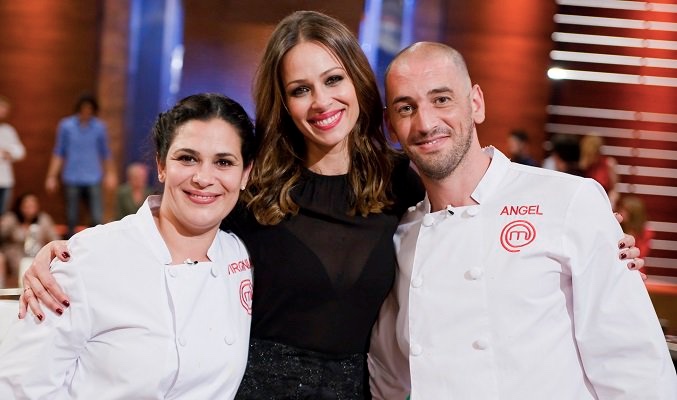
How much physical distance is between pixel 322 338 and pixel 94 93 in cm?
829

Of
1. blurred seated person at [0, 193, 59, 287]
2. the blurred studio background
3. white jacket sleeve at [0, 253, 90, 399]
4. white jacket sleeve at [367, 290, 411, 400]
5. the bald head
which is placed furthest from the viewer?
the blurred studio background

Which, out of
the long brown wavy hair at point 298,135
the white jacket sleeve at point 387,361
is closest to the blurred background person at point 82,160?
the long brown wavy hair at point 298,135

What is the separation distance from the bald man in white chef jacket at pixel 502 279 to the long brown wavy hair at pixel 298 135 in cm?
22

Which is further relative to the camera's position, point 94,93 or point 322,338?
point 94,93

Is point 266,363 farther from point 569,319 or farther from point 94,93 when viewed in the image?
point 94,93

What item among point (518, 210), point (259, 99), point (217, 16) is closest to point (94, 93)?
point (217, 16)

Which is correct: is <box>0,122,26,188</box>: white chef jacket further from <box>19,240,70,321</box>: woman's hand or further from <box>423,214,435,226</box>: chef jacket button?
<box>423,214,435,226</box>: chef jacket button

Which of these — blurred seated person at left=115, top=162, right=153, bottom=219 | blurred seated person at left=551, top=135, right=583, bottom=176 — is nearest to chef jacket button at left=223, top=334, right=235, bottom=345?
blurred seated person at left=551, top=135, right=583, bottom=176

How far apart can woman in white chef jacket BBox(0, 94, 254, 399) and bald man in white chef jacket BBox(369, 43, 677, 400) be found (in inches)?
18.6

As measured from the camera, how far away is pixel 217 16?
9.32 meters

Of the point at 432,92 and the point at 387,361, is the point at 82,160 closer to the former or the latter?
the point at 387,361

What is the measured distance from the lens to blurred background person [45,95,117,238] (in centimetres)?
795

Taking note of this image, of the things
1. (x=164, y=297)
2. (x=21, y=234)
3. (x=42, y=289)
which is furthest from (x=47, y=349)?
(x=21, y=234)

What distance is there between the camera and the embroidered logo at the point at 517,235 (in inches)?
84.7
